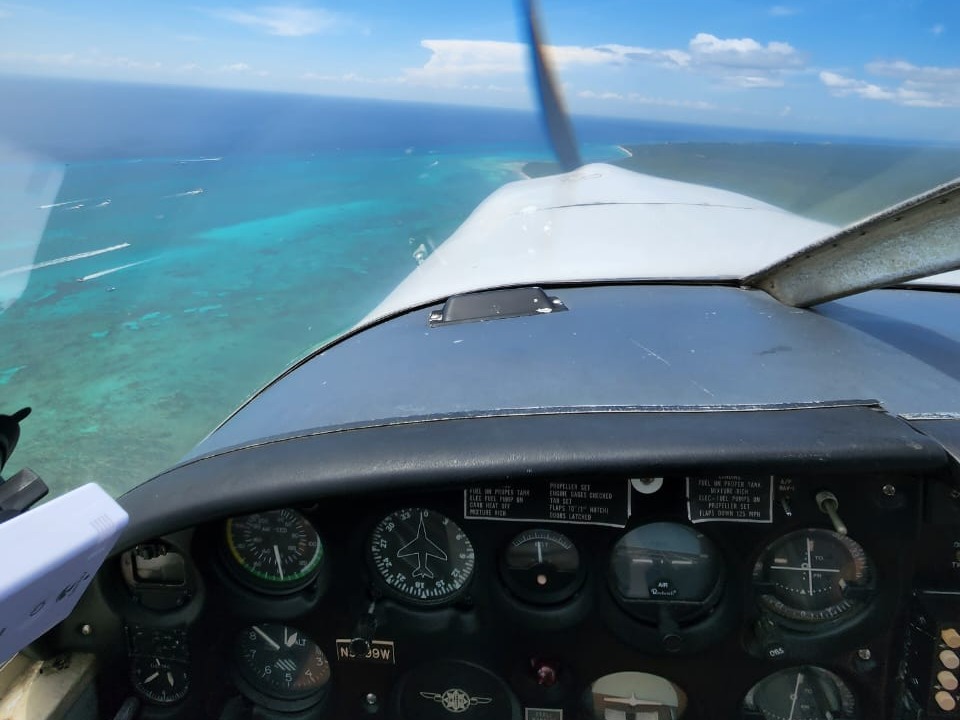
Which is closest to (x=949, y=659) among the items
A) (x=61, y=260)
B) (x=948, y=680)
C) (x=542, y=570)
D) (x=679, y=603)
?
(x=948, y=680)

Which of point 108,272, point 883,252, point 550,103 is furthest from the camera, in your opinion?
point 108,272

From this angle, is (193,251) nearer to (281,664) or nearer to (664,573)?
(281,664)

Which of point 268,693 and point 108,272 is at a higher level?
point 108,272

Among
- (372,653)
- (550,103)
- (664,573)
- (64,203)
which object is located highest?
(550,103)

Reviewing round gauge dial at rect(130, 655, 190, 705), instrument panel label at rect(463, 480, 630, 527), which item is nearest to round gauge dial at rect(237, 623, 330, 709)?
round gauge dial at rect(130, 655, 190, 705)

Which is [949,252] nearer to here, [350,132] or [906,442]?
[906,442]

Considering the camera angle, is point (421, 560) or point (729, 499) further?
point (421, 560)

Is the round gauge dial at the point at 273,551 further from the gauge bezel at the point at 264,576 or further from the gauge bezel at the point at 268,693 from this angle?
the gauge bezel at the point at 268,693
